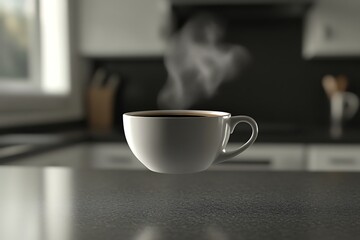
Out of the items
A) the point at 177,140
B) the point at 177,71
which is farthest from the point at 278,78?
the point at 177,140

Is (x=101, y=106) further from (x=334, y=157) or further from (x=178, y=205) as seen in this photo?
(x=178, y=205)

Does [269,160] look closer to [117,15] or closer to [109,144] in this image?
[109,144]

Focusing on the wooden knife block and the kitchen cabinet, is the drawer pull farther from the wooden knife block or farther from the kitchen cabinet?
the wooden knife block

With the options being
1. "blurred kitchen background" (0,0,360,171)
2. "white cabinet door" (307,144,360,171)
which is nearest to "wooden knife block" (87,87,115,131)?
"blurred kitchen background" (0,0,360,171)

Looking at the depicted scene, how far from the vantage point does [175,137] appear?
1.55 feet

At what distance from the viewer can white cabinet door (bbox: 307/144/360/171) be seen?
6.01ft

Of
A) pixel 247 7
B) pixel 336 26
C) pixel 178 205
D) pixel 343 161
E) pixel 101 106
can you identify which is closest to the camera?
pixel 178 205

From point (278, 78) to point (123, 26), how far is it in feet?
3.29

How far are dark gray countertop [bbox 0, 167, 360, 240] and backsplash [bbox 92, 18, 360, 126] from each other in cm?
189

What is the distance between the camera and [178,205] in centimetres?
45

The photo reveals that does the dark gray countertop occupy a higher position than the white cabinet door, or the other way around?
the dark gray countertop

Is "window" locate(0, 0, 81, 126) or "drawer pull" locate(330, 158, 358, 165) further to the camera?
"window" locate(0, 0, 81, 126)

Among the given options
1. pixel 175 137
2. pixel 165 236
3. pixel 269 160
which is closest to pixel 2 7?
pixel 269 160

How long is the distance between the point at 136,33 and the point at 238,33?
671mm
